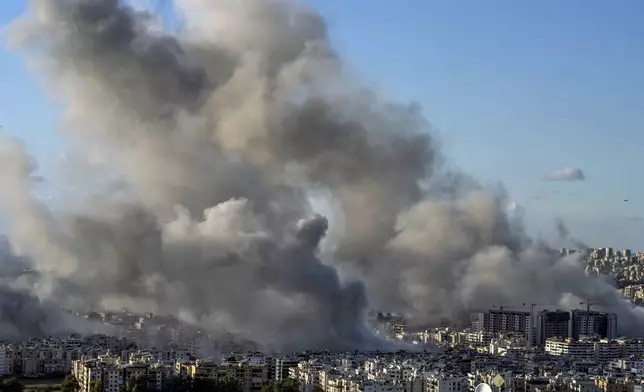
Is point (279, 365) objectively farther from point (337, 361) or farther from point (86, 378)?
point (86, 378)

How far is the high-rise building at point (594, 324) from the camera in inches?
1615

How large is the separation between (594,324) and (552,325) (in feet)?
5.22

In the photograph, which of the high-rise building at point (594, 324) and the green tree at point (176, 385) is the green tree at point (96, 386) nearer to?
the green tree at point (176, 385)

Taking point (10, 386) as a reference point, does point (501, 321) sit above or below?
above

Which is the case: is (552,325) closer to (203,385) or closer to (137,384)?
(203,385)

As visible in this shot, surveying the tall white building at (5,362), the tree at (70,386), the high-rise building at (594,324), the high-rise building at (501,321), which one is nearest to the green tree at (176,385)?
the tree at (70,386)

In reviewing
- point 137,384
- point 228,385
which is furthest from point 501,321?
point 137,384

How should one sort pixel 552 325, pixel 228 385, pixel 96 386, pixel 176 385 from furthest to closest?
pixel 552 325 → pixel 96 386 → pixel 228 385 → pixel 176 385

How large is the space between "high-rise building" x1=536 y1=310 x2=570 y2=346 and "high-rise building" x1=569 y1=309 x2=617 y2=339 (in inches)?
10.1

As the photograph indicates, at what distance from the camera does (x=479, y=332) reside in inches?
1619

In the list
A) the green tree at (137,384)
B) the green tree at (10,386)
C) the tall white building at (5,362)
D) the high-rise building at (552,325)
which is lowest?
the green tree at (10,386)

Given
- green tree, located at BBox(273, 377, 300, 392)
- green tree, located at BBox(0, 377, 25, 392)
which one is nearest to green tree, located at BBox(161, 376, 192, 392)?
green tree, located at BBox(273, 377, 300, 392)

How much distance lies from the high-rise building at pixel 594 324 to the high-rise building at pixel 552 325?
26cm

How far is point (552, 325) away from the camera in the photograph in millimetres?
40812
